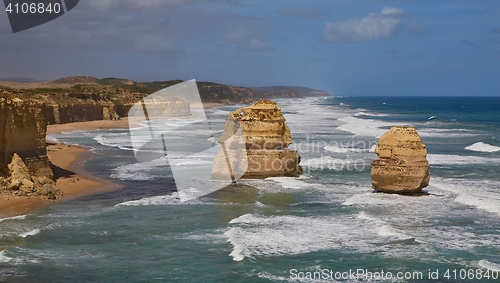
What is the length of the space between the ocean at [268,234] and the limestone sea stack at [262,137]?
684 millimetres

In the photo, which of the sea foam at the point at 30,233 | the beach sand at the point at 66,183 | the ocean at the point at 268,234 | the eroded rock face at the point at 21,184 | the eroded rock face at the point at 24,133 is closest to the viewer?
the ocean at the point at 268,234

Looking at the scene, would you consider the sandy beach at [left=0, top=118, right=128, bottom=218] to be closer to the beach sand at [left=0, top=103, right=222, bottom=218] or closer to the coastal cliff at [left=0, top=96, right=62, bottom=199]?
the beach sand at [left=0, top=103, right=222, bottom=218]

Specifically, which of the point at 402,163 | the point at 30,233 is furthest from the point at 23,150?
the point at 402,163

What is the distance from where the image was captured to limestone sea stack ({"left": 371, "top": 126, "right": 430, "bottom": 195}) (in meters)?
21.4

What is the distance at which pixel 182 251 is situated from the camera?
1617cm

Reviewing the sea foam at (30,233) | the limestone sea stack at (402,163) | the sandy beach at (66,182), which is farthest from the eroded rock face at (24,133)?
the limestone sea stack at (402,163)

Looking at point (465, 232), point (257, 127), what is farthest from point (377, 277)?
point (257, 127)

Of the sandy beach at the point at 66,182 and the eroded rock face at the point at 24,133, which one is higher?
the eroded rock face at the point at 24,133

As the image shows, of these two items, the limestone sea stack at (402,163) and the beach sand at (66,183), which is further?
the beach sand at (66,183)

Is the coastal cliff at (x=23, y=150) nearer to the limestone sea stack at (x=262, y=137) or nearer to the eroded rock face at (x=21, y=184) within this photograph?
the eroded rock face at (x=21, y=184)

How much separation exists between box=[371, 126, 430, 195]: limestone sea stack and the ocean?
1.73ft

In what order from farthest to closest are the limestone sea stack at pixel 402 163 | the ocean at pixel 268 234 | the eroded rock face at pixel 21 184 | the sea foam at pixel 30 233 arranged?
1. the eroded rock face at pixel 21 184
2. the limestone sea stack at pixel 402 163
3. the sea foam at pixel 30 233
4. the ocean at pixel 268 234

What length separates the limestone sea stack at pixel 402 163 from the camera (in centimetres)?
2136

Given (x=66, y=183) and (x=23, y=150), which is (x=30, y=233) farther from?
(x=66, y=183)
